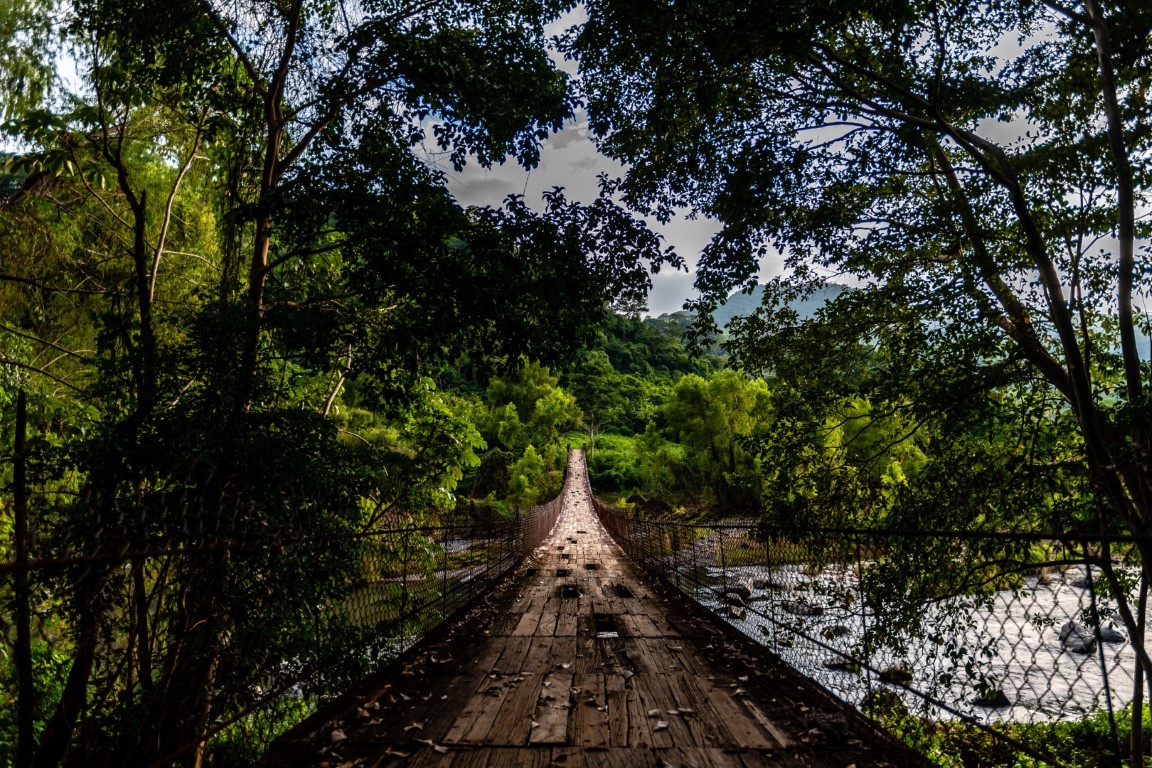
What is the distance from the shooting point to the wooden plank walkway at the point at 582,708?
8.86 feet

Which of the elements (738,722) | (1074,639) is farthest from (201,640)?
(1074,639)

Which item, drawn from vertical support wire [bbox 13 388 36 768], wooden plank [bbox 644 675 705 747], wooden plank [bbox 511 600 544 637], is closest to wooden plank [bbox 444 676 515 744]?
wooden plank [bbox 644 675 705 747]

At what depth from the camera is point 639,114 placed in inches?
215

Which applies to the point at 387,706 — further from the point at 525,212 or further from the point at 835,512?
the point at 835,512

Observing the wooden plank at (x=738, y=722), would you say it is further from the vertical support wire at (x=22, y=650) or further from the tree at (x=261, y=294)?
the vertical support wire at (x=22, y=650)

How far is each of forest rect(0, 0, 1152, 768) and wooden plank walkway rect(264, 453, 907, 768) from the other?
671 millimetres

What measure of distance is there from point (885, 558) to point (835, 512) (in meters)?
0.88

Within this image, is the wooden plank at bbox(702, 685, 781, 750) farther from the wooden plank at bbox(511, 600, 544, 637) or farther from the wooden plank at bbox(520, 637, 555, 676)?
the wooden plank at bbox(511, 600, 544, 637)

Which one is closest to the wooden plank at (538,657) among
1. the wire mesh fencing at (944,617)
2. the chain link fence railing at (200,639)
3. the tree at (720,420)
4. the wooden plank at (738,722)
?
the chain link fence railing at (200,639)

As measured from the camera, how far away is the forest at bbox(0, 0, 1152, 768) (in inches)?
126

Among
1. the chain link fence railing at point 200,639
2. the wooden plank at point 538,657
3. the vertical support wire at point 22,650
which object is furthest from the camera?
the wooden plank at point 538,657

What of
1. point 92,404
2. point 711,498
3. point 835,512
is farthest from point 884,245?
point 711,498

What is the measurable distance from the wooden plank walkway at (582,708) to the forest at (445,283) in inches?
26.4

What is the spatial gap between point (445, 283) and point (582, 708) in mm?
2858
